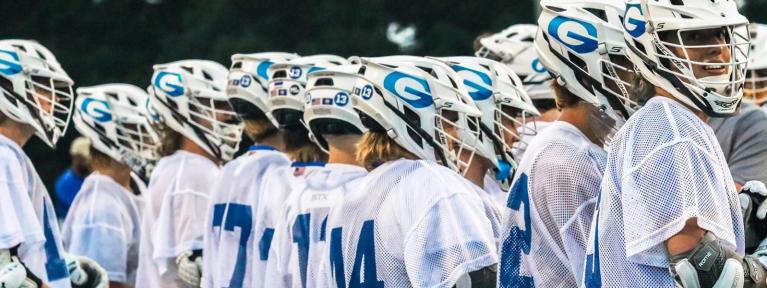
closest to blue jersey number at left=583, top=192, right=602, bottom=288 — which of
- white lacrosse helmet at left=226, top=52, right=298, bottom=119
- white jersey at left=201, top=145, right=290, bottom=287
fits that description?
white jersey at left=201, top=145, right=290, bottom=287

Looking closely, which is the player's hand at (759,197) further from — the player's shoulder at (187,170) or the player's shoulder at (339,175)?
the player's shoulder at (187,170)

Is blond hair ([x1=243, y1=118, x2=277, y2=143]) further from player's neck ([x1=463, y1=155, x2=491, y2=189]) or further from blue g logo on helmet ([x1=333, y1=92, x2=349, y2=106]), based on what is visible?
player's neck ([x1=463, y1=155, x2=491, y2=189])

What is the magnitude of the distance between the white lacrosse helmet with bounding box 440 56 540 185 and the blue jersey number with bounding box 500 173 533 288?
3.18 ft

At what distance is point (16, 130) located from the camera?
8.38 metres

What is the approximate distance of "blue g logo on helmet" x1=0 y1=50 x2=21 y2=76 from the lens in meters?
8.55

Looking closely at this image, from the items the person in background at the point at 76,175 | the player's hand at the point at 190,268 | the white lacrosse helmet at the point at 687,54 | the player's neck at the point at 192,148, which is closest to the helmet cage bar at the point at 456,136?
the white lacrosse helmet at the point at 687,54

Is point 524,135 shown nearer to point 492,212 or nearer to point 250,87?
point 492,212

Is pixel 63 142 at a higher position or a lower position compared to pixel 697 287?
lower

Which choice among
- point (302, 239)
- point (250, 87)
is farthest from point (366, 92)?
point (250, 87)

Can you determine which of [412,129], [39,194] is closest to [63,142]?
[39,194]

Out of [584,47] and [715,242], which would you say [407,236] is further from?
[715,242]

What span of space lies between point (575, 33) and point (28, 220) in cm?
275

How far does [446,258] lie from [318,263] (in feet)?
4.49

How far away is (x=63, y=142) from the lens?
63.4 feet
